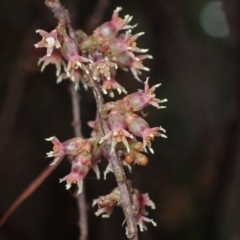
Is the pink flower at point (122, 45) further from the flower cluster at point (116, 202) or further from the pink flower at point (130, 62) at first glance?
the flower cluster at point (116, 202)

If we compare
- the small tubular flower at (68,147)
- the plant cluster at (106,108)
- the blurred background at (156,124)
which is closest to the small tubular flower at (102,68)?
the plant cluster at (106,108)

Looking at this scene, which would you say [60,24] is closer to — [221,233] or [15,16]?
[15,16]

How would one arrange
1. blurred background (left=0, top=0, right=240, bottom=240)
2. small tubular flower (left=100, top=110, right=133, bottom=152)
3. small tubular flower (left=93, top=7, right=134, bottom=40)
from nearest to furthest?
1. small tubular flower (left=100, top=110, right=133, bottom=152)
2. small tubular flower (left=93, top=7, right=134, bottom=40)
3. blurred background (left=0, top=0, right=240, bottom=240)

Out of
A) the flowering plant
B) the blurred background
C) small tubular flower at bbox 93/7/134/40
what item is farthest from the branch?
the blurred background

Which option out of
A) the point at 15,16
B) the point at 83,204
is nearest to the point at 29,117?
the point at 15,16

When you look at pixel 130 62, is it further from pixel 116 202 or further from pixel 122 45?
pixel 116 202

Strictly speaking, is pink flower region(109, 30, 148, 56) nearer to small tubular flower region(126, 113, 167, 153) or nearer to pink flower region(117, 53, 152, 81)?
pink flower region(117, 53, 152, 81)
